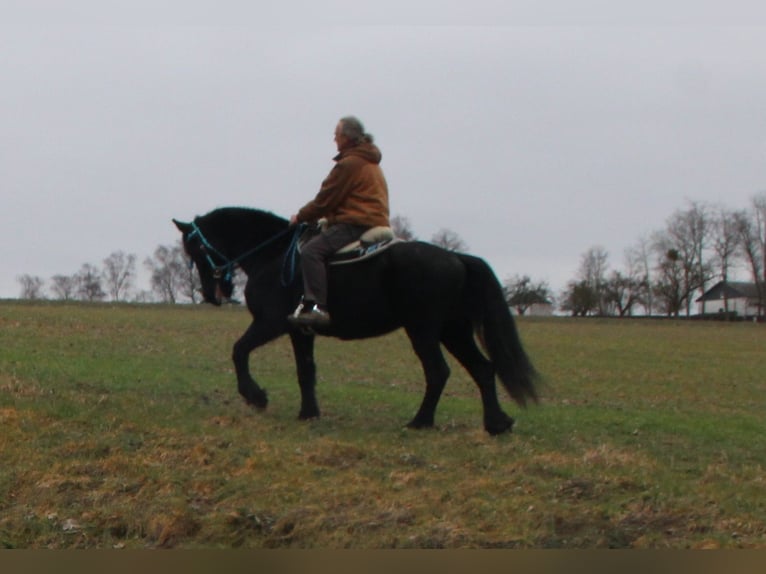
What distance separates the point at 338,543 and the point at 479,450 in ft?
9.05

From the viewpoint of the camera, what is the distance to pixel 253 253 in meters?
11.1

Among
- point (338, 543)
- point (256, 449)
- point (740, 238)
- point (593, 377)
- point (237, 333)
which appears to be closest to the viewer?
point (338, 543)

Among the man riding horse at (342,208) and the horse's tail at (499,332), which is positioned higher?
the man riding horse at (342,208)

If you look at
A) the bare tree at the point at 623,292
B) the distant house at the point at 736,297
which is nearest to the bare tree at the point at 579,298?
the bare tree at the point at 623,292

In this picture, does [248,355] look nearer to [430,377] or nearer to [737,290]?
[430,377]

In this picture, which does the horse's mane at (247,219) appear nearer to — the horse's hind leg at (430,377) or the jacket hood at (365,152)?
the jacket hood at (365,152)

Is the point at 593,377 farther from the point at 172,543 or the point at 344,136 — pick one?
the point at 172,543

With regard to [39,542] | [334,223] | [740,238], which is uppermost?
[740,238]

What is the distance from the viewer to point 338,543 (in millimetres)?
6777

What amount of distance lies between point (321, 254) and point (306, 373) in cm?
136

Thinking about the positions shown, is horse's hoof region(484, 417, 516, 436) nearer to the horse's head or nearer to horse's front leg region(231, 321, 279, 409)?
horse's front leg region(231, 321, 279, 409)

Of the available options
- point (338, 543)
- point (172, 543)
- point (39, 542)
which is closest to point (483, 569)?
point (338, 543)

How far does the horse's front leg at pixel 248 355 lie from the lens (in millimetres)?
10664

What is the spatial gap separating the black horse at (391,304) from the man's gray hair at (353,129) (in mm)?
1131
